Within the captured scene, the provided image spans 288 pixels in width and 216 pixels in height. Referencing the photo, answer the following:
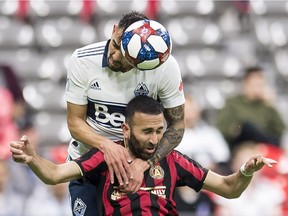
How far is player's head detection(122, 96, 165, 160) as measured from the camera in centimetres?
675

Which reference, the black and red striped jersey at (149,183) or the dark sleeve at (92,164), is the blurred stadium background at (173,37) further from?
the dark sleeve at (92,164)

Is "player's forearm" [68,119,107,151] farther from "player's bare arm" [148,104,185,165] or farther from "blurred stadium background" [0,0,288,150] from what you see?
"blurred stadium background" [0,0,288,150]

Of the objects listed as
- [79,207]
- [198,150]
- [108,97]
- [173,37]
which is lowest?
[198,150]

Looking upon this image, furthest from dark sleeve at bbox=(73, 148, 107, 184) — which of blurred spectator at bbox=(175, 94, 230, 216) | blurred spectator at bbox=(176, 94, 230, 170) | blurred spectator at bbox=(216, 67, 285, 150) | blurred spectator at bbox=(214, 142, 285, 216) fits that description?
blurred spectator at bbox=(216, 67, 285, 150)

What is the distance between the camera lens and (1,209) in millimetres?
9875

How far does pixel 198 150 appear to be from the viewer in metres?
10.6

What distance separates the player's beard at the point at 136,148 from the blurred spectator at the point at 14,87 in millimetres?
5090

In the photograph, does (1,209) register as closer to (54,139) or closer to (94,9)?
(54,139)

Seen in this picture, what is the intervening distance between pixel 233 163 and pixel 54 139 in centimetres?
263

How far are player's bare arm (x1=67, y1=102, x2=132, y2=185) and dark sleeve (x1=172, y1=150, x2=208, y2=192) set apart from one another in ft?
1.28

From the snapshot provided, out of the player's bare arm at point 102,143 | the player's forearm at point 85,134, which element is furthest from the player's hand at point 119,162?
the player's forearm at point 85,134

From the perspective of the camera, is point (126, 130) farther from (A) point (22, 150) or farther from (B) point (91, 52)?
(A) point (22, 150)

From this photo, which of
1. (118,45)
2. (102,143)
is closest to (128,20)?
(118,45)

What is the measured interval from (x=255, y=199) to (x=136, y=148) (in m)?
3.41
